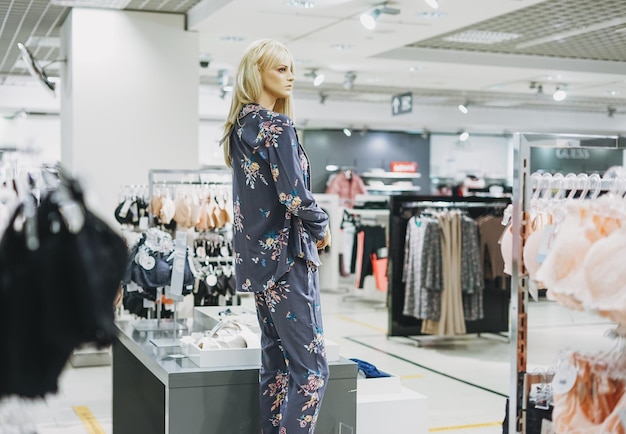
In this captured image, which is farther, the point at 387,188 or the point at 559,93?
the point at 387,188

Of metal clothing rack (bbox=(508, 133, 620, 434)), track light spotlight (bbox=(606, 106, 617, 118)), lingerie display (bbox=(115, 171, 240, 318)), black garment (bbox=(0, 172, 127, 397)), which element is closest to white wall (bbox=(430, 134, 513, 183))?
track light spotlight (bbox=(606, 106, 617, 118))

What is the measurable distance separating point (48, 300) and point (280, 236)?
5.79 feet

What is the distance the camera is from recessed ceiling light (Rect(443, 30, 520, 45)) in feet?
29.8

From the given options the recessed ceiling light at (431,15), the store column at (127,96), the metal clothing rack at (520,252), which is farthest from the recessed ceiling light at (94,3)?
the metal clothing rack at (520,252)

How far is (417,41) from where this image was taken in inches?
344

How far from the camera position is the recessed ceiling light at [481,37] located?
29.8 ft

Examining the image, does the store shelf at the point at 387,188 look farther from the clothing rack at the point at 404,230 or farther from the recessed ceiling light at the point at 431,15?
the recessed ceiling light at the point at 431,15

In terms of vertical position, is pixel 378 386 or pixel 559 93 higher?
pixel 559 93

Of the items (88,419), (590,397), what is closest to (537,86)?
(88,419)

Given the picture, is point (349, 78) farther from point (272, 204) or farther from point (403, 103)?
point (272, 204)

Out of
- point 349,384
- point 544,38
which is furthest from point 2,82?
point 349,384

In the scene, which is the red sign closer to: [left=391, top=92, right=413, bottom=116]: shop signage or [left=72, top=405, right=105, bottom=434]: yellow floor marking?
[left=391, top=92, right=413, bottom=116]: shop signage

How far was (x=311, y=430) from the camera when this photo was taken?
3.27 metres

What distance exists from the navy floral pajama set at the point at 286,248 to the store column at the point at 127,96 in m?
4.25
